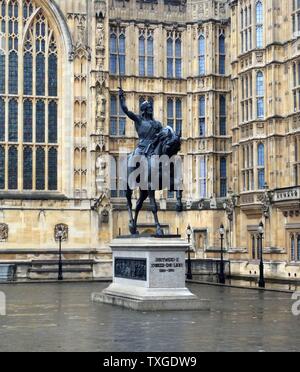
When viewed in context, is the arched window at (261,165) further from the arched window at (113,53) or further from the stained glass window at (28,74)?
the stained glass window at (28,74)

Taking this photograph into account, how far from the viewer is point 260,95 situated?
5184 centimetres

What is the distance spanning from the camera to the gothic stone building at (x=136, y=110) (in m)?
51.3

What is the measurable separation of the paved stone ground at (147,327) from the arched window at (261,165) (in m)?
19.1

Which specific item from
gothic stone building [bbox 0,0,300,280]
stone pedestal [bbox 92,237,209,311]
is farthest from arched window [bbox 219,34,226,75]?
stone pedestal [bbox 92,237,209,311]

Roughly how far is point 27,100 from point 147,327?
1401 inches

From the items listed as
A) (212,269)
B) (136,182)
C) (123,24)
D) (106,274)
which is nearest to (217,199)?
(212,269)

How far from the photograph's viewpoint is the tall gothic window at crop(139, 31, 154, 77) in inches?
2279

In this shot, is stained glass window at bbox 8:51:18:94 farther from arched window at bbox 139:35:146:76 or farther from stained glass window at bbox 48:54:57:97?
arched window at bbox 139:35:146:76

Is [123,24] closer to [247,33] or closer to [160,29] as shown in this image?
[160,29]

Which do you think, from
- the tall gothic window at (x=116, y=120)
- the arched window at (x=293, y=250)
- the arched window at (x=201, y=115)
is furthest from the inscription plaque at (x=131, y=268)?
the arched window at (x=201, y=115)

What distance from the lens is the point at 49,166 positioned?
5553 cm

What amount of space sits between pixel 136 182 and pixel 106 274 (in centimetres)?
2488

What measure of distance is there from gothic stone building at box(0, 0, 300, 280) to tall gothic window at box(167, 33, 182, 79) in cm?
7

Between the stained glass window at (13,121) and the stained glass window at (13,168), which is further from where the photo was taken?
the stained glass window at (13,121)
